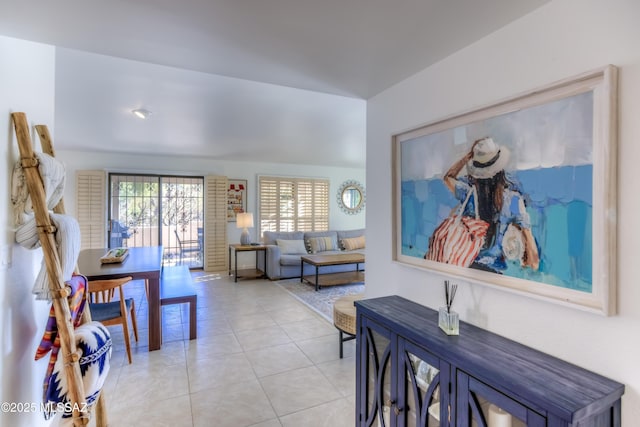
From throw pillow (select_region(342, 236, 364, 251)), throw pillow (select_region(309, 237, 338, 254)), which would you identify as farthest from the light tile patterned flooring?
throw pillow (select_region(342, 236, 364, 251))

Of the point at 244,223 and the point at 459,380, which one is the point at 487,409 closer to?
the point at 459,380

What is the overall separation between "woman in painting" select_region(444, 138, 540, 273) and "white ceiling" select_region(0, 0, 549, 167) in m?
0.55

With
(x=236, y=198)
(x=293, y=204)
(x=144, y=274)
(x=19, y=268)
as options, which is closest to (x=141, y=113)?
(x=144, y=274)

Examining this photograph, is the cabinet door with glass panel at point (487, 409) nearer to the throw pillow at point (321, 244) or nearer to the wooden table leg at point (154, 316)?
the wooden table leg at point (154, 316)

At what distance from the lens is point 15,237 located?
1.46 meters

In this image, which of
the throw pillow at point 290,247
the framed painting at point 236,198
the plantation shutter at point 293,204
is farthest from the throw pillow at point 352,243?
the framed painting at point 236,198

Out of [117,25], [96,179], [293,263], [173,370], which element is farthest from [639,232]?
[96,179]

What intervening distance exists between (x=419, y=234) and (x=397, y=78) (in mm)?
957

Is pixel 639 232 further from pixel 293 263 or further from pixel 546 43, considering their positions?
pixel 293 263

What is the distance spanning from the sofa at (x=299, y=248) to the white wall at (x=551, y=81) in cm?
406

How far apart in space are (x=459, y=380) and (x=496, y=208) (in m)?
0.71

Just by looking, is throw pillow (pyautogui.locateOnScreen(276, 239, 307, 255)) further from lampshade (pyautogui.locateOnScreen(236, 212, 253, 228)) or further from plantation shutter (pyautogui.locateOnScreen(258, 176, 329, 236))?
plantation shutter (pyautogui.locateOnScreen(258, 176, 329, 236))

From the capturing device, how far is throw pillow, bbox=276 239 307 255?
19.5 feet

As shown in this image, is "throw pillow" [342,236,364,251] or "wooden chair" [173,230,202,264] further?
"throw pillow" [342,236,364,251]
